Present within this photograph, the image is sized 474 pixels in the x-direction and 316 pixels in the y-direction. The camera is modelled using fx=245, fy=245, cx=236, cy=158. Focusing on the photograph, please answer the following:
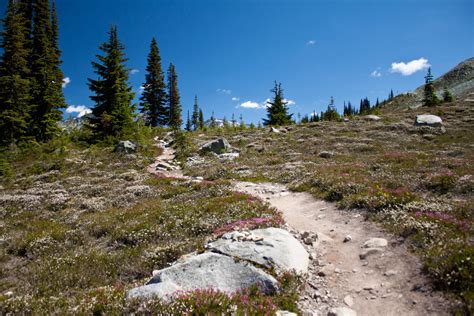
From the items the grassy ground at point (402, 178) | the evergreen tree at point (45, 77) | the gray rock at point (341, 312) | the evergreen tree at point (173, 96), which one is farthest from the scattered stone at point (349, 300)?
the evergreen tree at point (173, 96)

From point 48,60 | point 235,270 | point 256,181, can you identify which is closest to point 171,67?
point 48,60

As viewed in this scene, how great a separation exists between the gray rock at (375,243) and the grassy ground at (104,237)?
3150 millimetres

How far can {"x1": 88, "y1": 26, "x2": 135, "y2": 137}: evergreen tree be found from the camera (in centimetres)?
3209

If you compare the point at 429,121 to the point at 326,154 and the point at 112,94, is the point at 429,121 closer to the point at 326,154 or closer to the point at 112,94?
the point at 326,154

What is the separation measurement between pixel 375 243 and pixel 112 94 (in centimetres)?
3506

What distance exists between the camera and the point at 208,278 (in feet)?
18.2

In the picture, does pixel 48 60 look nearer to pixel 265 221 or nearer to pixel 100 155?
pixel 100 155

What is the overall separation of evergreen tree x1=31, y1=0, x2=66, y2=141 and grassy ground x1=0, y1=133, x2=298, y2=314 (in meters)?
15.1

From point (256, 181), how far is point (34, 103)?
32.2 meters

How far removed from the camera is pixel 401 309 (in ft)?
16.0

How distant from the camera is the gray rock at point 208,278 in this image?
202 inches

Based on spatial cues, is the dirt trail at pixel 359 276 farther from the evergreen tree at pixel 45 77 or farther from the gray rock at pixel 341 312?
the evergreen tree at pixel 45 77

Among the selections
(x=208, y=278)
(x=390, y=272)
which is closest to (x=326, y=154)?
(x=390, y=272)

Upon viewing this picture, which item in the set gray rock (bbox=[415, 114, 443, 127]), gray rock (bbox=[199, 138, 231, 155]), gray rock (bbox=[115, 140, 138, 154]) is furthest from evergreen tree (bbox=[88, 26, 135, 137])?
gray rock (bbox=[415, 114, 443, 127])
